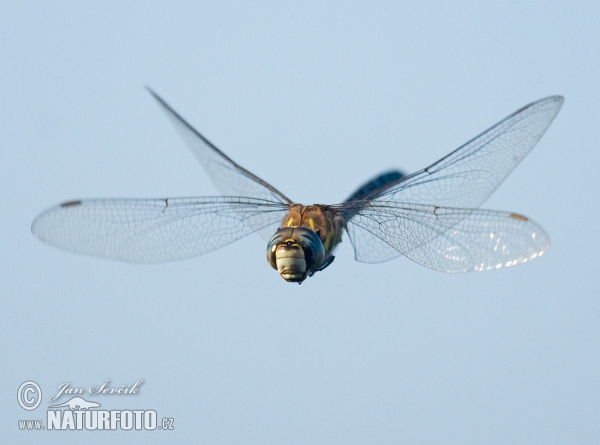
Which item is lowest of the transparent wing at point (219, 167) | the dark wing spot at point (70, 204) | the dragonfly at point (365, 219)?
the dragonfly at point (365, 219)

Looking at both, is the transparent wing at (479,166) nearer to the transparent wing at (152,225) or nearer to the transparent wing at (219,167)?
the transparent wing at (152,225)

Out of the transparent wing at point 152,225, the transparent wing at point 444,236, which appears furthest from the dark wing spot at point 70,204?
the transparent wing at point 444,236

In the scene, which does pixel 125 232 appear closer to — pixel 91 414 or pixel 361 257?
pixel 361 257

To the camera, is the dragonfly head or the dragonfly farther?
the dragonfly

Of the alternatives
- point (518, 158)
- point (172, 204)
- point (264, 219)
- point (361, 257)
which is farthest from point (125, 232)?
point (518, 158)

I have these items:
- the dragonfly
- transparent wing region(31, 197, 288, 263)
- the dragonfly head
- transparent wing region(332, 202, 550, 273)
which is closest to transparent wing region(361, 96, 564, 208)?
the dragonfly

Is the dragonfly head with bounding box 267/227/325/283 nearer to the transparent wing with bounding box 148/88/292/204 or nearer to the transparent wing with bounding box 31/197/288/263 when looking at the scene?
the transparent wing with bounding box 31/197/288/263

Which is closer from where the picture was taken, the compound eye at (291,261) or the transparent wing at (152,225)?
the compound eye at (291,261)
